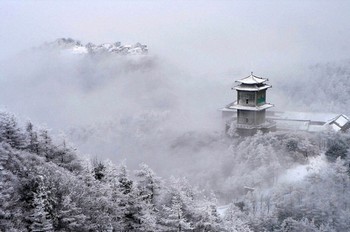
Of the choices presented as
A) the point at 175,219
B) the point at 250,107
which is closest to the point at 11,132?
the point at 175,219

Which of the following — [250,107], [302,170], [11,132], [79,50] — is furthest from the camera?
[79,50]

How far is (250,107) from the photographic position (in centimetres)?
4203

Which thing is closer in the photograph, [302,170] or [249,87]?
[302,170]

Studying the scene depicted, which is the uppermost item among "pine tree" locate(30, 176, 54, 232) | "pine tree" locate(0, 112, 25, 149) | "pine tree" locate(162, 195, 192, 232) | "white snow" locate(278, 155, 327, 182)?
"pine tree" locate(0, 112, 25, 149)

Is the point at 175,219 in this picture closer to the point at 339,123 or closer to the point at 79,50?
the point at 339,123

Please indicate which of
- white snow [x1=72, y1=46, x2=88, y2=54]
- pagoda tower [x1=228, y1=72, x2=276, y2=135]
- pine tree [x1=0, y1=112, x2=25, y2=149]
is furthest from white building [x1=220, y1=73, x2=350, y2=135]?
white snow [x1=72, y1=46, x2=88, y2=54]

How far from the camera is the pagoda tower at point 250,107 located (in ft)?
138

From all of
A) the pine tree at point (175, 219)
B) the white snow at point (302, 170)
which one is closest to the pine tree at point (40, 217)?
the pine tree at point (175, 219)

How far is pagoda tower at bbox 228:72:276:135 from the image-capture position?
42.1 m

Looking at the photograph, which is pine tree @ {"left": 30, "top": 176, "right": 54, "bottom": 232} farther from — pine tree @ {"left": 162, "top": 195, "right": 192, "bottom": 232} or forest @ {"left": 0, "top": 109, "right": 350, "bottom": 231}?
pine tree @ {"left": 162, "top": 195, "right": 192, "bottom": 232}

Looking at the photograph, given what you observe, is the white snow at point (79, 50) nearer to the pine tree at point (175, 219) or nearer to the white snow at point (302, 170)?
the white snow at point (302, 170)

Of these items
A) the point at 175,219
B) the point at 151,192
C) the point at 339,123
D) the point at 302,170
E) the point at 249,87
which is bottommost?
the point at 339,123

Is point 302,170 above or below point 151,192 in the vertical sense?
below

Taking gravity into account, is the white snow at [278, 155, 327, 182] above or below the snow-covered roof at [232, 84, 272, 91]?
below
